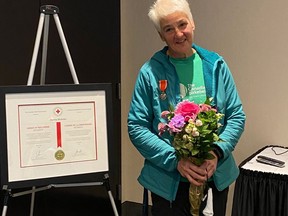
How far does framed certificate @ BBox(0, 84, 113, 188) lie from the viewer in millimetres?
1839

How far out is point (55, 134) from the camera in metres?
1.91

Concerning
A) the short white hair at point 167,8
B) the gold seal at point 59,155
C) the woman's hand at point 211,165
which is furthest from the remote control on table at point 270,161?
the gold seal at point 59,155

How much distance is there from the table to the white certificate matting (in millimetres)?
900

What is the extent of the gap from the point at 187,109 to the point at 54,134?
631mm

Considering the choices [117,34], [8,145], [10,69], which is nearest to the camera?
[8,145]

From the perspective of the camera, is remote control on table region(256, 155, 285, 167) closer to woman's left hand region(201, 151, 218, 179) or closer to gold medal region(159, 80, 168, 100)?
woman's left hand region(201, 151, 218, 179)

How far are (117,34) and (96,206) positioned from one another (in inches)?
49.7

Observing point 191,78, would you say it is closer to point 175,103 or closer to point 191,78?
point 191,78

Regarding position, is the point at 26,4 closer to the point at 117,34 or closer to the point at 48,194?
the point at 117,34

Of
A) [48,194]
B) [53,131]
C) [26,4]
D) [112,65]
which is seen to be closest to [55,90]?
[53,131]

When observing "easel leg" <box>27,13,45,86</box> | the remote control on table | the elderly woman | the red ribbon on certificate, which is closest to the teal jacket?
the elderly woman

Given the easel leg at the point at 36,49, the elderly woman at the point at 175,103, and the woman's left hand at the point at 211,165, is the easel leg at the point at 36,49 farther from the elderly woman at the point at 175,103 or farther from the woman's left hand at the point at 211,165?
the woman's left hand at the point at 211,165

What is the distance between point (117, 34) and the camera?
3092 mm

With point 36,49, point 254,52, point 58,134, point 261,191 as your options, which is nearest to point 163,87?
point 58,134
